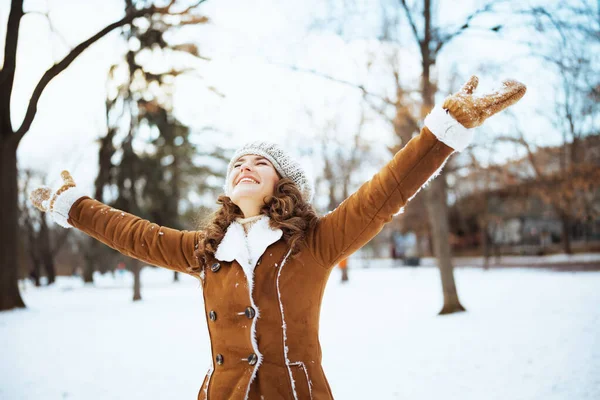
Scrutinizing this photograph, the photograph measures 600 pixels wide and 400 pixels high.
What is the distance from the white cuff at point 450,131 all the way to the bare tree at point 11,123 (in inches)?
264

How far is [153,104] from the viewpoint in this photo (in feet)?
41.0

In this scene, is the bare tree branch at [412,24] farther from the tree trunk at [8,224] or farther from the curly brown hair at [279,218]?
the tree trunk at [8,224]

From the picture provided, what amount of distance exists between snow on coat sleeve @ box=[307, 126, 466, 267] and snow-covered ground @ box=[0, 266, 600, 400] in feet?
8.82

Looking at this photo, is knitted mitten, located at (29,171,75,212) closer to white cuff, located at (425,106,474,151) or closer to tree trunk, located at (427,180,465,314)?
white cuff, located at (425,106,474,151)

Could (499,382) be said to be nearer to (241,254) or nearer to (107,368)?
(241,254)

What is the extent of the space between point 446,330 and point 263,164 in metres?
5.53

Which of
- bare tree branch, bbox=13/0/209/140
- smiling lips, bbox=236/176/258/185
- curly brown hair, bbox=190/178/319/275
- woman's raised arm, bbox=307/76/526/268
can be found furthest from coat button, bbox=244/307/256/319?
bare tree branch, bbox=13/0/209/140

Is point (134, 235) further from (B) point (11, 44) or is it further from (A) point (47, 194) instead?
(B) point (11, 44)

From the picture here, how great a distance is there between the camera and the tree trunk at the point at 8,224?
894 centimetres

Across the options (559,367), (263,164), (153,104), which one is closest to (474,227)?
(153,104)

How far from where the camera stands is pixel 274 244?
6.30 ft

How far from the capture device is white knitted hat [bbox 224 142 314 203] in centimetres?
219

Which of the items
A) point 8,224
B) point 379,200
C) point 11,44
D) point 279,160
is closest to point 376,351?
point 279,160

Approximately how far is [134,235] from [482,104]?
1.63m
